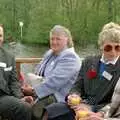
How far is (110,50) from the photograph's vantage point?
334 centimetres

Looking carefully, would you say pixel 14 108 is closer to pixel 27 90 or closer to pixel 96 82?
pixel 27 90

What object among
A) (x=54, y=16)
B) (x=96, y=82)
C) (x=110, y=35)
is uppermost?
(x=110, y=35)

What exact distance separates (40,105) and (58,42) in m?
0.62

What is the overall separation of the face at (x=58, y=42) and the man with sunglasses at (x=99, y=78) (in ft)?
2.23

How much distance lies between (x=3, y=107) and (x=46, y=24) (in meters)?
35.5

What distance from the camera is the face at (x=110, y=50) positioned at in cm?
330

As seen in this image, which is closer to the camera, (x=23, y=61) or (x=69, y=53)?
(x=69, y=53)

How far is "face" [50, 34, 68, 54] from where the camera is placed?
4184 mm

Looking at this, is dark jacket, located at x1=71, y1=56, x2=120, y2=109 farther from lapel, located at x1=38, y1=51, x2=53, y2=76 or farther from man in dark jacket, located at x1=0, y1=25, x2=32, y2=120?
lapel, located at x1=38, y1=51, x2=53, y2=76

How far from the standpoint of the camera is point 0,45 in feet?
13.6

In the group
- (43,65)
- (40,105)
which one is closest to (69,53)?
(43,65)

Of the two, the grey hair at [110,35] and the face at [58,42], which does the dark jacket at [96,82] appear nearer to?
the grey hair at [110,35]

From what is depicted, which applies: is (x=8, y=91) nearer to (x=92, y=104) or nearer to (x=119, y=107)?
(x=92, y=104)

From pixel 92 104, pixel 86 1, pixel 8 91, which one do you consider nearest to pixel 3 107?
pixel 8 91
